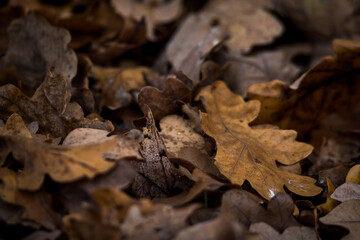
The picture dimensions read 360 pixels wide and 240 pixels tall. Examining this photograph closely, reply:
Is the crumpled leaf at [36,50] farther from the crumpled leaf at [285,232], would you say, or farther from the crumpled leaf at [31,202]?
the crumpled leaf at [285,232]

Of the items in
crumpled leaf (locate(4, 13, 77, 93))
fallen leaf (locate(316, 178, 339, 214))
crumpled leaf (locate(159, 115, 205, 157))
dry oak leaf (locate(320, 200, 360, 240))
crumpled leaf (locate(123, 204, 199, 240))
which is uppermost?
crumpled leaf (locate(4, 13, 77, 93))

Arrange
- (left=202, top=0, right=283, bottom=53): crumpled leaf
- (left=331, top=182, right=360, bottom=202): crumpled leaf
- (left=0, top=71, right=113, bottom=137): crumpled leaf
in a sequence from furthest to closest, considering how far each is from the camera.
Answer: (left=202, top=0, right=283, bottom=53): crumpled leaf → (left=0, top=71, right=113, bottom=137): crumpled leaf → (left=331, top=182, right=360, bottom=202): crumpled leaf

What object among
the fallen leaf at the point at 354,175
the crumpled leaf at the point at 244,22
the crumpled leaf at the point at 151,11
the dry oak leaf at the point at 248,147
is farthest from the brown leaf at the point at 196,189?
the crumpled leaf at the point at 151,11

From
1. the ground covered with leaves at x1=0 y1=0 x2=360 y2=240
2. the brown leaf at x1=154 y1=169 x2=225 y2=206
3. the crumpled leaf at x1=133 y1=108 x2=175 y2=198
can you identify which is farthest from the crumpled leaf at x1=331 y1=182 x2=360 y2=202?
the crumpled leaf at x1=133 y1=108 x2=175 y2=198

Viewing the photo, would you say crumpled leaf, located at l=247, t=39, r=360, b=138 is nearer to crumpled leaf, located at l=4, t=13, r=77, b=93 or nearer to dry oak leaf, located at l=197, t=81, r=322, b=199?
dry oak leaf, located at l=197, t=81, r=322, b=199

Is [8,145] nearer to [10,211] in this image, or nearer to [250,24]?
[10,211]

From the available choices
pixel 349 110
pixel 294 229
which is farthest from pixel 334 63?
pixel 294 229

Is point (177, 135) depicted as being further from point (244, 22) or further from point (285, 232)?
point (244, 22)
